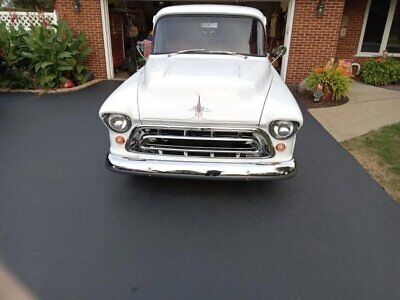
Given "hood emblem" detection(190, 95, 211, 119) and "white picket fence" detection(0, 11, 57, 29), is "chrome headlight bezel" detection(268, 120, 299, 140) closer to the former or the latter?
"hood emblem" detection(190, 95, 211, 119)

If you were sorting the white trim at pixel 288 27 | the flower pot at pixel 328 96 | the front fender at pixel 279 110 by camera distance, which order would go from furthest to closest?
1. the white trim at pixel 288 27
2. the flower pot at pixel 328 96
3. the front fender at pixel 279 110

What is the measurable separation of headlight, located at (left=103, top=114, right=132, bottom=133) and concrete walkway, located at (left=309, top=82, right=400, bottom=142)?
11.4 ft

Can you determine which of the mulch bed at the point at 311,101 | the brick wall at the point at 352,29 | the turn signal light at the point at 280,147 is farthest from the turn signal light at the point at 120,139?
the brick wall at the point at 352,29

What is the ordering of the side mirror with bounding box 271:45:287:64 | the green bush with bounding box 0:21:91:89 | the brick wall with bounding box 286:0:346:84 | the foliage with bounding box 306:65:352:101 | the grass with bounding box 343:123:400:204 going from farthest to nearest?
the brick wall with bounding box 286:0:346:84, the green bush with bounding box 0:21:91:89, the foliage with bounding box 306:65:352:101, the side mirror with bounding box 271:45:287:64, the grass with bounding box 343:123:400:204

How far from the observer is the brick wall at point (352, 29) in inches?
360

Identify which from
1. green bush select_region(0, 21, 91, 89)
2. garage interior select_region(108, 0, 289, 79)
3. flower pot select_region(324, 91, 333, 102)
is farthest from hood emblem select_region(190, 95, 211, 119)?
garage interior select_region(108, 0, 289, 79)

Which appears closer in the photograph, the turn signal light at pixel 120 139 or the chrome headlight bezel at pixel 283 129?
the chrome headlight bezel at pixel 283 129

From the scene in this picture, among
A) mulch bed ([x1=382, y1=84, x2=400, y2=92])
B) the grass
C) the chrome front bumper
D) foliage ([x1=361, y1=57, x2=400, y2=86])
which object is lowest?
mulch bed ([x1=382, y1=84, x2=400, y2=92])

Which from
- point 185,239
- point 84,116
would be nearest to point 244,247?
point 185,239

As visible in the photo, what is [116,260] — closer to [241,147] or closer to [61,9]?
[241,147]

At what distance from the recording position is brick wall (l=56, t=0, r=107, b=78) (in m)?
8.25

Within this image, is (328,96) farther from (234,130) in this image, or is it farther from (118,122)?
(118,122)

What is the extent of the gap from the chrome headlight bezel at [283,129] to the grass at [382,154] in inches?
59.6

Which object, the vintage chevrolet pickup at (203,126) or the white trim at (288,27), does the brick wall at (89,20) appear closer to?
the white trim at (288,27)
